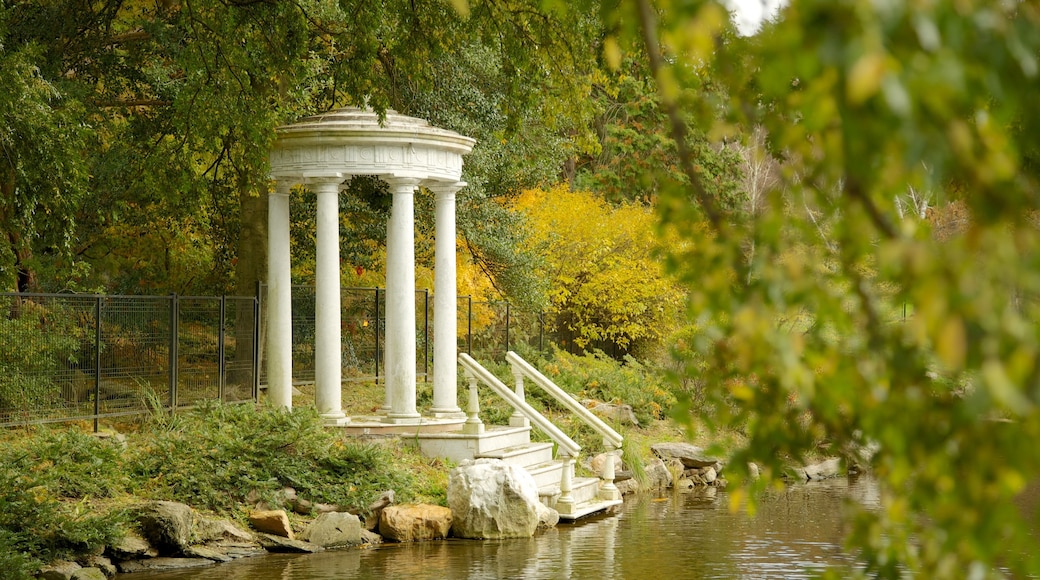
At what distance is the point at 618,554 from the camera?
12938 mm

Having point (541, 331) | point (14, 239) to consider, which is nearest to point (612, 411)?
point (541, 331)

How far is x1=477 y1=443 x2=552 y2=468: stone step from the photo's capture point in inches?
646

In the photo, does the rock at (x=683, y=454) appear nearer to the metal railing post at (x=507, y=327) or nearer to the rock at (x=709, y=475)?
the rock at (x=709, y=475)

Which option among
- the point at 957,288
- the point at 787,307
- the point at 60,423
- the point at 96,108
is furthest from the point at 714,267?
the point at 96,108

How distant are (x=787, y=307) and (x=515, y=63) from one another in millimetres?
8506

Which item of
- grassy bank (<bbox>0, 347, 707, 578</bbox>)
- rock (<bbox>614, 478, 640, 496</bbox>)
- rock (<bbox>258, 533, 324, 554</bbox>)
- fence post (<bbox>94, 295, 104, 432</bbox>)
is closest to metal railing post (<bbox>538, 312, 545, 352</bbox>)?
rock (<bbox>614, 478, 640, 496</bbox>)

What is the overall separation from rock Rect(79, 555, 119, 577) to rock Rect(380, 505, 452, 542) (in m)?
3.41

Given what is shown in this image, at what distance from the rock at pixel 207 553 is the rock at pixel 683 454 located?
10.9 m

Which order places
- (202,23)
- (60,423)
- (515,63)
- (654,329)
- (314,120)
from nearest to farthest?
(515,63)
(202,23)
(60,423)
(314,120)
(654,329)

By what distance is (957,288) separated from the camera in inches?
78.6

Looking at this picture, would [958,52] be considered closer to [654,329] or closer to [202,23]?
[202,23]

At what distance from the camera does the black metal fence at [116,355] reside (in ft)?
47.8

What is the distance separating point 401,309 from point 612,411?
24.8ft

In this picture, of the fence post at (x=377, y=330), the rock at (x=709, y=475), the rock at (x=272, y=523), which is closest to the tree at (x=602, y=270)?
the fence post at (x=377, y=330)
